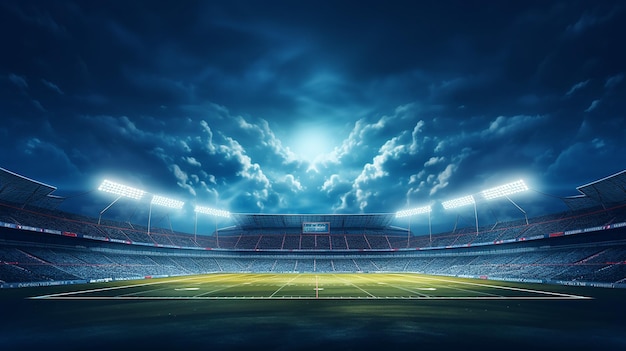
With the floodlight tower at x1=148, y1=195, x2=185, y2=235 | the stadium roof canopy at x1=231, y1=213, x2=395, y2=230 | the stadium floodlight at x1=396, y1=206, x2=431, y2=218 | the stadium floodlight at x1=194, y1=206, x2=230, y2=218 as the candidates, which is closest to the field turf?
the floodlight tower at x1=148, y1=195, x2=185, y2=235

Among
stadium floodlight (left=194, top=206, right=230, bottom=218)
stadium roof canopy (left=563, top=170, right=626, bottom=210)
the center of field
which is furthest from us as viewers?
stadium floodlight (left=194, top=206, right=230, bottom=218)

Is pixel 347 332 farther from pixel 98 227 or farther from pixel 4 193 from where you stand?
pixel 98 227

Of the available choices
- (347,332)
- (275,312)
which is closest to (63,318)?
(275,312)

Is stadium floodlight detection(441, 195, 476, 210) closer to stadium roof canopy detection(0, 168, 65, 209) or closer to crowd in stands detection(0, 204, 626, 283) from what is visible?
crowd in stands detection(0, 204, 626, 283)

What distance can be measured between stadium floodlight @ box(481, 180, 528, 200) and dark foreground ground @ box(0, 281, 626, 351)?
41.4 meters

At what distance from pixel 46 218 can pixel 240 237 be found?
56.1 metres

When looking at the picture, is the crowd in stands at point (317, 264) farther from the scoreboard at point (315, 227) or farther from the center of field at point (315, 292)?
the center of field at point (315, 292)

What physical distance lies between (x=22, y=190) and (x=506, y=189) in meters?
80.0

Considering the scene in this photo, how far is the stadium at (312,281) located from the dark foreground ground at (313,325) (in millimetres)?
114

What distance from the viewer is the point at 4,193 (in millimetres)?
47812

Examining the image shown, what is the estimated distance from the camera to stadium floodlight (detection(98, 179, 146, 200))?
61938 millimetres

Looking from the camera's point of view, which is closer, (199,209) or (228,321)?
(228,321)

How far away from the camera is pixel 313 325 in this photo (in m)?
17.1

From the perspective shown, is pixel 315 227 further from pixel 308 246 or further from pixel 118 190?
pixel 118 190
